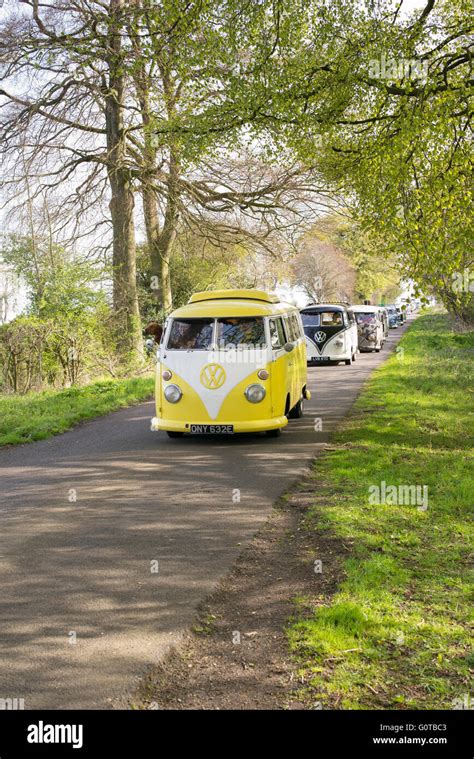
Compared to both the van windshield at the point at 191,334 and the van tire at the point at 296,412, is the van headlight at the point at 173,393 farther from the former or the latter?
the van tire at the point at 296,412

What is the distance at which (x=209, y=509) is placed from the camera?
27.0 ft

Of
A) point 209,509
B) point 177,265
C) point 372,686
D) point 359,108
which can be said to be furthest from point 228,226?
point 372,686

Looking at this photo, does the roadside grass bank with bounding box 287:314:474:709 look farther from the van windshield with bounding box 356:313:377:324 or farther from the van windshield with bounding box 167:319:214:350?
the van windshield with bounding box 356:313:377:324

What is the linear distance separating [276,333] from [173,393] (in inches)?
85.0

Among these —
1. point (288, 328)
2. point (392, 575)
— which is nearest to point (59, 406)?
point (288, 328)

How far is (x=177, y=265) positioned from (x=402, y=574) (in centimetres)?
2843

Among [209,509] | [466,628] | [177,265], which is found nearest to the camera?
[466,628]

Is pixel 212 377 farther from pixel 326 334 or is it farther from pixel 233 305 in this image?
pixel 326 334

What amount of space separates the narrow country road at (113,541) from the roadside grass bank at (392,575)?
32.0 inches

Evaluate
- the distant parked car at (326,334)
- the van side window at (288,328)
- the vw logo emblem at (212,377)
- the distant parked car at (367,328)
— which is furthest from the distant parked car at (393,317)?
the vw logo emblem at (212,377)

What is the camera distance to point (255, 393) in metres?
12.0

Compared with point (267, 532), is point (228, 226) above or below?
above
